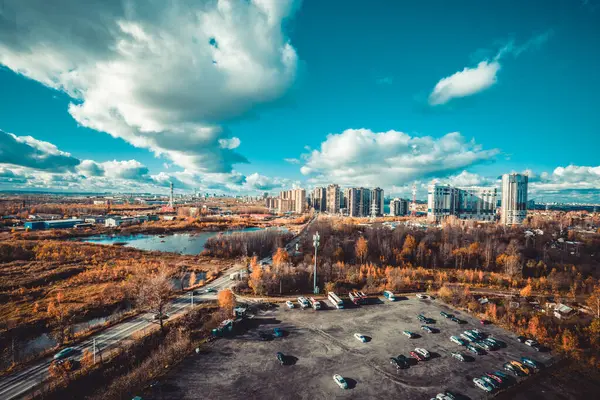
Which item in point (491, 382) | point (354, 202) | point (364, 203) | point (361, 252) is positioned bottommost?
point (491, 382)

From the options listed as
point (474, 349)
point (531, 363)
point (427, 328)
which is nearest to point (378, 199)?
point (427, 328)

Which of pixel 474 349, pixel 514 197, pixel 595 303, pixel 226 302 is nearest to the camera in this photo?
pixel 474 349

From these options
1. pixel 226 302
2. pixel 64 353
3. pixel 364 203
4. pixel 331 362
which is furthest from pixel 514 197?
pixel 64 353

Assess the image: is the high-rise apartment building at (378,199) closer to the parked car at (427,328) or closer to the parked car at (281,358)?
the parked car at (427,328)

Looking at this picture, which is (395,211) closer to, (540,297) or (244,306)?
(540,297)

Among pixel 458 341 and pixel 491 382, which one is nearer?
pixel 491 382

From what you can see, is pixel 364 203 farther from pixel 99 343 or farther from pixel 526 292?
pixel 99 343

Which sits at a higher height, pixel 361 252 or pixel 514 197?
pixel 514 197

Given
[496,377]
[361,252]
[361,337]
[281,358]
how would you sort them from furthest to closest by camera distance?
1. [361,252]
2. [361,337]
3. [281,358]
4. [496,377]
